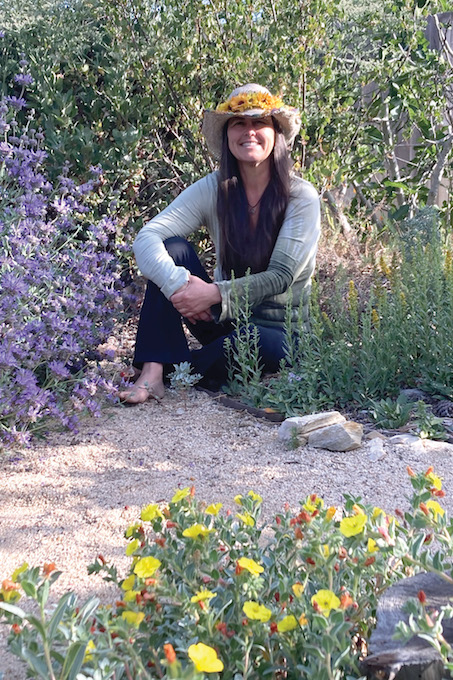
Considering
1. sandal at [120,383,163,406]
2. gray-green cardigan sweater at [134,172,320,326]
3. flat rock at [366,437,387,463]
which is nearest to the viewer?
flat rock at [366,437,387,463]

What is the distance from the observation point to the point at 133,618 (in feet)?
3.93

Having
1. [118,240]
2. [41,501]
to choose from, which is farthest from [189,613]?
[118,240]

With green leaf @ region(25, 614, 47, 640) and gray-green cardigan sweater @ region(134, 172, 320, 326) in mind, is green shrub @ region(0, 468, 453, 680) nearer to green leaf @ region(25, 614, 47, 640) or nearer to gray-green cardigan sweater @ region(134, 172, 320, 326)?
green leaf @ region(25, 614, 47, 640)

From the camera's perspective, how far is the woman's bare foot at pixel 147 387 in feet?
11.3

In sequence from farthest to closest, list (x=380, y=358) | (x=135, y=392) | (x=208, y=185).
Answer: (x=208, y=185) → (x=135, y=392) → (x=380, y=358)

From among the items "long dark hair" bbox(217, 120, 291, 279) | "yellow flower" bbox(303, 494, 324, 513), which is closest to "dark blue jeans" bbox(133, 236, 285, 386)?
"long dark hair" bbox(217, 120, 291, 279)

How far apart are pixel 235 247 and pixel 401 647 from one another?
2677mm

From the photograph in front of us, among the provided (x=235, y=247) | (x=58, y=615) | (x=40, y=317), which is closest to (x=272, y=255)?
(x=235, y=247)

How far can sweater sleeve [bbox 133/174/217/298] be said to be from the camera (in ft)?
11.5

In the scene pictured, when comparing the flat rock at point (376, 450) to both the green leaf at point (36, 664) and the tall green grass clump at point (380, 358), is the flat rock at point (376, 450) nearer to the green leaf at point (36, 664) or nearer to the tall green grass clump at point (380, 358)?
the tall green grass clump at point (380, 358)

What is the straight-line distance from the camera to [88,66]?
454 cm

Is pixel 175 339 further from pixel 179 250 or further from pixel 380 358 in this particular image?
pixel 380 358

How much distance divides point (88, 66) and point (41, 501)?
3.01 m

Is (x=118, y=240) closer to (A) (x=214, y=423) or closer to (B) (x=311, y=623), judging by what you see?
(A) (x=214, y=423)
